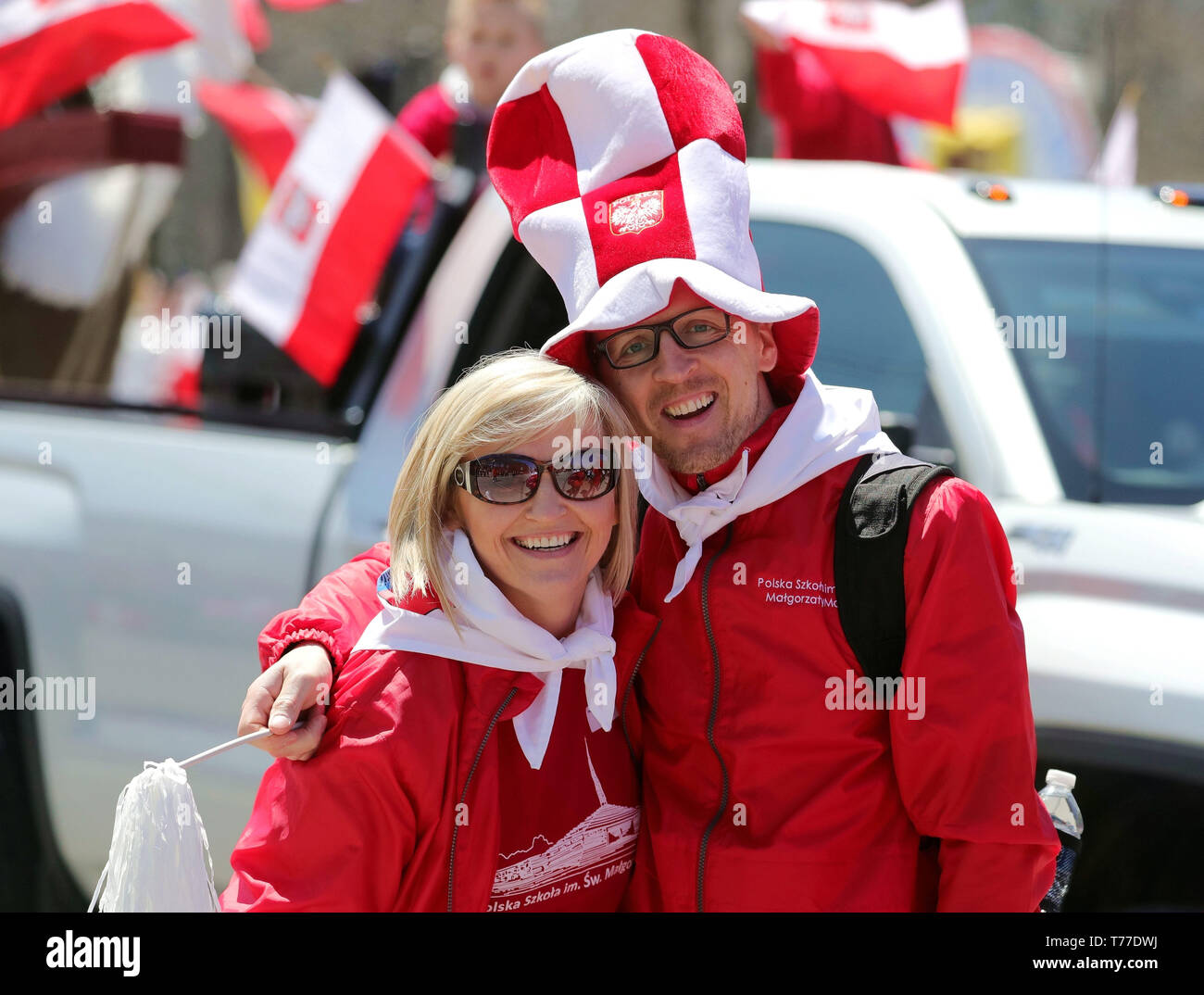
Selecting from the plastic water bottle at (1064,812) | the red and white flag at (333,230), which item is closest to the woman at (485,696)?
the plastic water bottle at (1064,812)

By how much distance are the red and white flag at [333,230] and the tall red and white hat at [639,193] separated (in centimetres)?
143

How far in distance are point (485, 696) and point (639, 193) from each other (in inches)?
30.1

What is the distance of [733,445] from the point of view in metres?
2.04

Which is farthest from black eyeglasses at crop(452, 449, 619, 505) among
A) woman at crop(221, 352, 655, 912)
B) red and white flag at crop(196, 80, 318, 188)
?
red and white flag at crop(196, 80, 318, 188)

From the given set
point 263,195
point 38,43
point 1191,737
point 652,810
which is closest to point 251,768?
point 652,810

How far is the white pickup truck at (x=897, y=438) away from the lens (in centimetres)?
234

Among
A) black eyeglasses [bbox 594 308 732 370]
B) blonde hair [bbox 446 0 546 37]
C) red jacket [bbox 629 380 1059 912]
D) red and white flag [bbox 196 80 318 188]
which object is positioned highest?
red and white flag [bbox 196 80 318 188]

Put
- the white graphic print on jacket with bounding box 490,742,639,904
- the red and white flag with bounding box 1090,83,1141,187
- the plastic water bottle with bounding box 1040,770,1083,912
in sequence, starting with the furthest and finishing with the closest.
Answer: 1. the red and white flag with bounding box 1090,83,1141,187
2. the plastic water bottle with bounding box 1040,770,1083,912
3. the white graphic print on jacket with bounding box 490,742,639,904

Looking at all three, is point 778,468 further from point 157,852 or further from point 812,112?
point 812,112

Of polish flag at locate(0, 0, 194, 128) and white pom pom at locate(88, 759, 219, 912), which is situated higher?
polish flag at locate(0, 0, 194, 128)

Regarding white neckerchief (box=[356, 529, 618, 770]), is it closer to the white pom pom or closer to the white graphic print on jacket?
the white graphic print on jacket

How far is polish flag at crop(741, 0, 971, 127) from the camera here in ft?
13.4

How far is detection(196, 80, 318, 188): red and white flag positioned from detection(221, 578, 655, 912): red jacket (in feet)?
16.1

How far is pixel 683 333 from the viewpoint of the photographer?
2.05 meters
